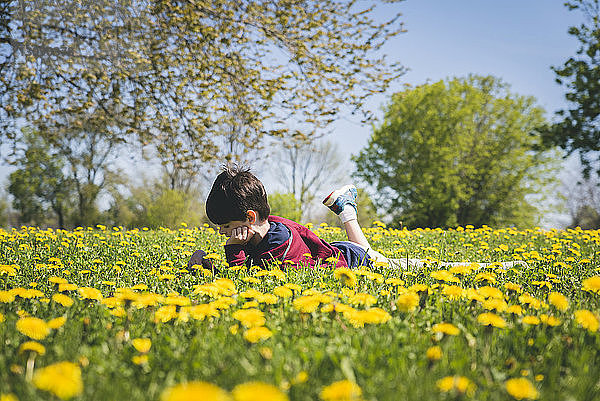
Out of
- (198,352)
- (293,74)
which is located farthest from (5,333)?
(293,74)

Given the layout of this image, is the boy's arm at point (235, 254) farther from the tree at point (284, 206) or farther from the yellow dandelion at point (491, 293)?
the tree at point (284, 206)

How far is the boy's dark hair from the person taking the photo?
3508 mm

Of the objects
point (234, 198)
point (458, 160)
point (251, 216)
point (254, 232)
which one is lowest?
point (254, 232)

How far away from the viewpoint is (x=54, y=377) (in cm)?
97

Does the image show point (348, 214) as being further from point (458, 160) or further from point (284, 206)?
point (458, 160)

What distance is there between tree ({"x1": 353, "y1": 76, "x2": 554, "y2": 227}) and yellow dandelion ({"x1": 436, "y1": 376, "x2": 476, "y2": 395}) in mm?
21770

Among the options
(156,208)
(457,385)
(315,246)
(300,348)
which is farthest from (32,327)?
(156,208)

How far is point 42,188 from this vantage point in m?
30.9

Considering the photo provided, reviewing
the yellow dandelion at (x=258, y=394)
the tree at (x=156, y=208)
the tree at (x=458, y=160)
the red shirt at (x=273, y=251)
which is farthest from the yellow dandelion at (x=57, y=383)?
the tree at (x=458, y=160)

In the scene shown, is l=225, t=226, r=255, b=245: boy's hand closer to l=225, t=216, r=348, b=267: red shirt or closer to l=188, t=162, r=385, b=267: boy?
l=188, t=162, r=385, b=267: boy

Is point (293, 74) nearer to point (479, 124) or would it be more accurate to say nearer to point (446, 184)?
point (446, 184)

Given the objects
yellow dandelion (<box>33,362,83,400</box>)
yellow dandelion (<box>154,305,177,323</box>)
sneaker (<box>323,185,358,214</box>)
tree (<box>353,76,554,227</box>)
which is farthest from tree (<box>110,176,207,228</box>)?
yellow dandelion (<box>33,362,83,400</box>)

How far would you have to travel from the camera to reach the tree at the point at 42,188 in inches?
1185

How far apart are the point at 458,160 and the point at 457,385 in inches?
926
